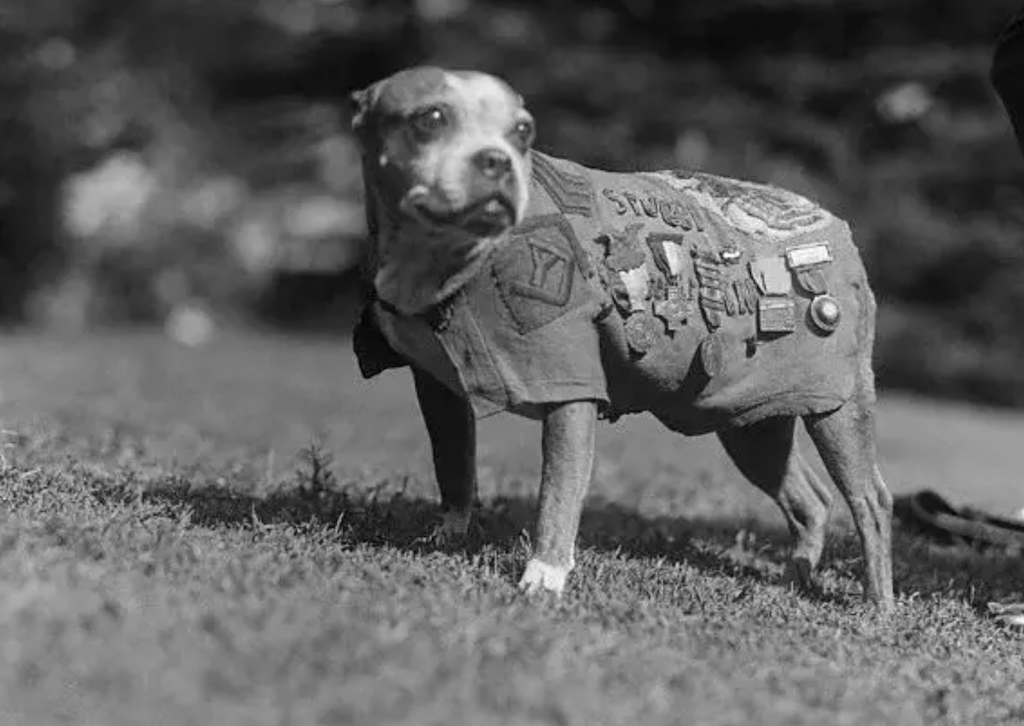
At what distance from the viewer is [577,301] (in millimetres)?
5340

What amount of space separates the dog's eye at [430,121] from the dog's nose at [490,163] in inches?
5.9

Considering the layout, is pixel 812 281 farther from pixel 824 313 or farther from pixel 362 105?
pixel 362 105

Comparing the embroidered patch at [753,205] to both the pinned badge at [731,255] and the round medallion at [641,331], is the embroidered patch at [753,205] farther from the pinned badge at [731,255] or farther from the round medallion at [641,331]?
the round medallion at [641,331]

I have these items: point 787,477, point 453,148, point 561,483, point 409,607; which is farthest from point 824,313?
point 409,607

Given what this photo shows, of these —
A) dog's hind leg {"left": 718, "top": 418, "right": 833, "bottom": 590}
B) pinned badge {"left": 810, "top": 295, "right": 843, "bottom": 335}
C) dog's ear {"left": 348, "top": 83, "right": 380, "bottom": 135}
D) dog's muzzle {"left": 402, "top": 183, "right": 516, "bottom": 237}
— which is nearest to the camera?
dog's muzzle {"left": 402, "top": 183, "right": 516, "bottom": 237}

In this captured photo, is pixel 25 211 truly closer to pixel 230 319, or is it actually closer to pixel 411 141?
pixel 230 319

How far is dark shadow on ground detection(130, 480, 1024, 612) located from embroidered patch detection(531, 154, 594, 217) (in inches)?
48.6

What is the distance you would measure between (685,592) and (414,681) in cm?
197

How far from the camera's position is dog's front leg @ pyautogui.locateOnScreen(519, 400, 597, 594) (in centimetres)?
537

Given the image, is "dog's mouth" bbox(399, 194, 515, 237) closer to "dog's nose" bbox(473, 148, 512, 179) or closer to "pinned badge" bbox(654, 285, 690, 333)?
"dog's nose" bbox(473, 148, 512, 179)

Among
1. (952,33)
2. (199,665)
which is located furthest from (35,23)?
(199,665)

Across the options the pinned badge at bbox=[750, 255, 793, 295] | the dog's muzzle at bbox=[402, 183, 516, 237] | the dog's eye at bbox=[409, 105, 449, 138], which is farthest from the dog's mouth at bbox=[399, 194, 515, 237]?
the pinned badge at bbox=[750, 255, 793, 295]

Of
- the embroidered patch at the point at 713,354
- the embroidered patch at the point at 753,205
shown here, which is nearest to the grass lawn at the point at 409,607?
the embroidered patch at the point at 713,354

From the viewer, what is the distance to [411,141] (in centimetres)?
508
